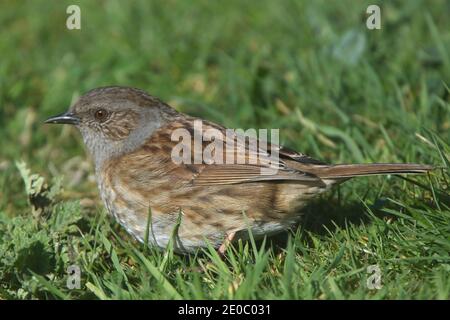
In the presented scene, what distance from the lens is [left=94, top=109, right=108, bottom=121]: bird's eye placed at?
217 inches

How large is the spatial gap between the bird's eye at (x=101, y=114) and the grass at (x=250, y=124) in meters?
0.54

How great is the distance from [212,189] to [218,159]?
0.20 meters

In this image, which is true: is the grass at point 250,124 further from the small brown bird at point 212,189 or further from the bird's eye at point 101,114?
the bird's eye at point 101,114

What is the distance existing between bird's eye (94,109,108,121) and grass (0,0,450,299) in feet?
1.76

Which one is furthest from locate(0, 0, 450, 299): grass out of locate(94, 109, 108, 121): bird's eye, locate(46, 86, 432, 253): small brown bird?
locate(94, 109, 108, 121): bird's eye

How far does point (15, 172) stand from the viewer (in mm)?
6473

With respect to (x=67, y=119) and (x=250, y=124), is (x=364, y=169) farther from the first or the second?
(x=250, y=124)

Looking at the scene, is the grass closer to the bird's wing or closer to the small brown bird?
the small brown bird

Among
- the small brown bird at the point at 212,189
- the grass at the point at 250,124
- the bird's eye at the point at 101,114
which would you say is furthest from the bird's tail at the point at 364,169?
the bird's eye at the point at 101,114

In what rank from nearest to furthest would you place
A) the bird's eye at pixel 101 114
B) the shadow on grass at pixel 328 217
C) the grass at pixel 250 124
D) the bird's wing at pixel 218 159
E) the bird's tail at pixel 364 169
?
1. the grass at pixel 250 124
2. the bird's tail at pixel 364 169
3. the bird's wing at pixel 218 159
4. the shadow on grass at pixel 328 217
5. the bird's eye at pixel 101 114

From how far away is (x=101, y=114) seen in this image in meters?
5.53

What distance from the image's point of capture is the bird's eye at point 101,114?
551cm

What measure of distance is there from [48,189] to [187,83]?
8.55 feet
